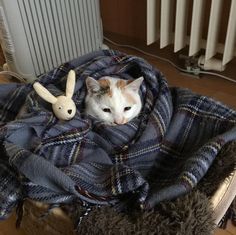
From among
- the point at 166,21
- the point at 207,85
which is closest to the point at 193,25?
the point at 166,21

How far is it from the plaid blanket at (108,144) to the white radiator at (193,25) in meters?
0.40

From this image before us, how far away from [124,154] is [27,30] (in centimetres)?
67

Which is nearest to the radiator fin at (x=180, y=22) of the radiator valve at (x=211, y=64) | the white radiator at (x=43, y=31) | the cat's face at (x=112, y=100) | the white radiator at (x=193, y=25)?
the white radiator at (x=193, y=25)

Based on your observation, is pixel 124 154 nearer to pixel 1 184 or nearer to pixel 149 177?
pixel 149 177

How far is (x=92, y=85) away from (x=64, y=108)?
0.11 meters

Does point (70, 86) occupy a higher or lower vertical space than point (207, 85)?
higher

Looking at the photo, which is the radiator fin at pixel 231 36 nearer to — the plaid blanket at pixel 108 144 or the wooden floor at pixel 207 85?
the wooden floor at pixel 207 85

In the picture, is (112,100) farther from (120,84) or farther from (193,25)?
(193,25)

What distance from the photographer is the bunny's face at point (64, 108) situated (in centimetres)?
74

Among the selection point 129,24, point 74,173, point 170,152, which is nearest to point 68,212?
point 74,173

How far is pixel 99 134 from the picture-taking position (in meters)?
0.80

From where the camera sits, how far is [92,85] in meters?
0.81

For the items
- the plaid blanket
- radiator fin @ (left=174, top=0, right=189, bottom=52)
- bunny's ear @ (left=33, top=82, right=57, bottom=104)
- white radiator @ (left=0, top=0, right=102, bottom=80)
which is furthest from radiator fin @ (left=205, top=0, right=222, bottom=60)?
bunny's ear @ (left=33, top=82, right=57, bottom=104)

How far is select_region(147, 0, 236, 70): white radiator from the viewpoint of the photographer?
46.0 inches
